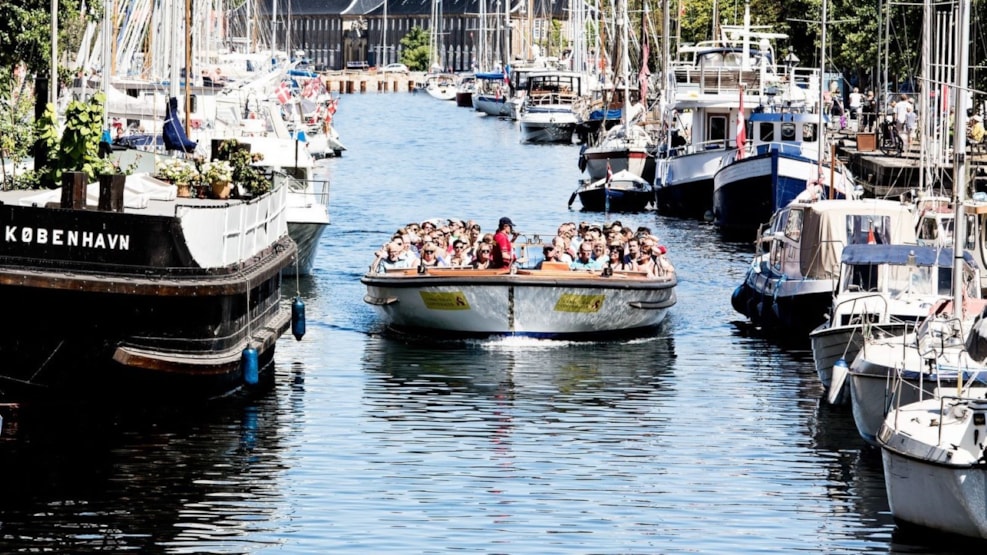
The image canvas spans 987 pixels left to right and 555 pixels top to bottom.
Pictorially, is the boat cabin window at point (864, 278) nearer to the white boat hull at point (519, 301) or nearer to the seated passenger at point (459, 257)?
the white boat hull at point (519, 301)

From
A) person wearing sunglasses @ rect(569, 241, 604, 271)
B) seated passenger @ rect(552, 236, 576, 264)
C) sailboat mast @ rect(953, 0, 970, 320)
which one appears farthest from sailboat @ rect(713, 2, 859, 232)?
sailboat mast @ rect(953, 0, 970, 320)

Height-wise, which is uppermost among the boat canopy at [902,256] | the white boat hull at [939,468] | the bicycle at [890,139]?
the bicycle at [890,139]

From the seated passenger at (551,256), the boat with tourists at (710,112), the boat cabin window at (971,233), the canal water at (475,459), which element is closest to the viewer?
the canal water at (475,459)

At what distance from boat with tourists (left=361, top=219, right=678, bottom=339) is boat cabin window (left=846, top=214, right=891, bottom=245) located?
332 centimetres

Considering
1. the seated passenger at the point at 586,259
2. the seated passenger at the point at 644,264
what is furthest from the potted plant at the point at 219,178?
the seated passenger at the point at 644,264

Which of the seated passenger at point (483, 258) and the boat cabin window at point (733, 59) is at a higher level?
the boat cabin window at point (733, 59)

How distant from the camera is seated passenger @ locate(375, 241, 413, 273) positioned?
32188 millimetres

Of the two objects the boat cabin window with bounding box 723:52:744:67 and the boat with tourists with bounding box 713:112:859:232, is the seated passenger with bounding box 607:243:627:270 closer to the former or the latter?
the boat with tourists with bounding box 713:112:859:232

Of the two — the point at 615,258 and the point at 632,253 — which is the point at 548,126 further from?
the point at 615,258

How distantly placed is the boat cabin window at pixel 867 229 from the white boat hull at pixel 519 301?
346cm

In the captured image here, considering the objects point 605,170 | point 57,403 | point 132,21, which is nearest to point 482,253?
point 57,403

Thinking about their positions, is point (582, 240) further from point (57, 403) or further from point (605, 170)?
point (605, 170)

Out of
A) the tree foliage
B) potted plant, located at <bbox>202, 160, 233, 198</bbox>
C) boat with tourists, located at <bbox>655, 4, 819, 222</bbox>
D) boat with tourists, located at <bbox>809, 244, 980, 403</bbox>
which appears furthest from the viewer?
boat with tourists, located at <bbox>655, 4, 819, 222</bbox>

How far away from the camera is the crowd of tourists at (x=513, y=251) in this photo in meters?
30.8
